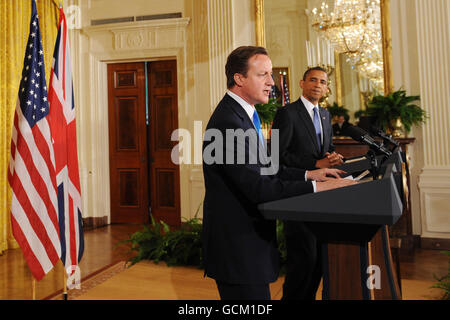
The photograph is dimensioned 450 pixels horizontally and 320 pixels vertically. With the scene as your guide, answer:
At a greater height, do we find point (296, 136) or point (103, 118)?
point (103, 118)

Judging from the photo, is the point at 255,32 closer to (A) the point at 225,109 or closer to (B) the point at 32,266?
(B) the point at 32,266

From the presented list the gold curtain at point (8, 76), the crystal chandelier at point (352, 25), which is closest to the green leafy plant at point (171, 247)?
the gold curtain at point (8, 76)

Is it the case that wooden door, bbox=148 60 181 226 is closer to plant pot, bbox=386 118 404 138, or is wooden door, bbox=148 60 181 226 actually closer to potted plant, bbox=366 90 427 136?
potted plant, bbox=366 90 427 136

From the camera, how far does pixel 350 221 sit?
1.22 metres

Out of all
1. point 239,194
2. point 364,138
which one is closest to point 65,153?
point 239,194

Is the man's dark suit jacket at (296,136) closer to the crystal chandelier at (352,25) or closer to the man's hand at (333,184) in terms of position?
the man's hand at (333,184)

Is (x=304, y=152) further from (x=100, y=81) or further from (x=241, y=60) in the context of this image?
(x=100, y=81)

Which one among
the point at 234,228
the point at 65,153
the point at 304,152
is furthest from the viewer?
the point at 65,153

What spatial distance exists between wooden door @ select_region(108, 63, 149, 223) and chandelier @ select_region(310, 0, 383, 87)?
3259 mm

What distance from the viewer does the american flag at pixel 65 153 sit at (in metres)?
3.32

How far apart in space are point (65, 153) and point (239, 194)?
88.9 inches

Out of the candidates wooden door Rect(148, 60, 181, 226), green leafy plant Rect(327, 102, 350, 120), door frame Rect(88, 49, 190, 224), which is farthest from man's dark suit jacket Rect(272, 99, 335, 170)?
door frame Rect(88, 49, 190, 224)

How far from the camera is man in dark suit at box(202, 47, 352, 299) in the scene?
4.90ft
